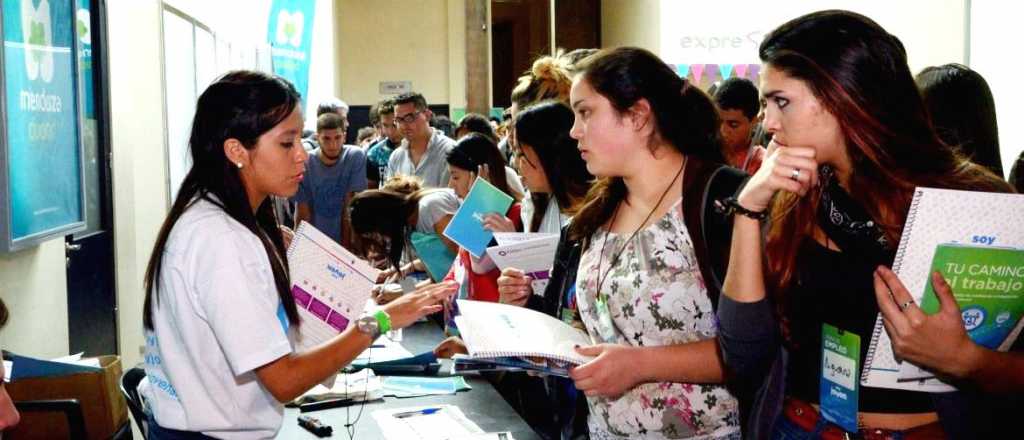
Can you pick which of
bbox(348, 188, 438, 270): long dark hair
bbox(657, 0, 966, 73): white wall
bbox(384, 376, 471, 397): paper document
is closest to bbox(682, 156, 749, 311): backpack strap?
bbox(384, 376, 471, 397): paper document

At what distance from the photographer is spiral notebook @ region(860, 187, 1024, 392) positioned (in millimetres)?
1219

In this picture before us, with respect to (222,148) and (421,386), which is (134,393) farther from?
(222,148)

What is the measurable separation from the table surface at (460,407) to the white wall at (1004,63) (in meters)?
6.01

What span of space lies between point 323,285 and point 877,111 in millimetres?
1183

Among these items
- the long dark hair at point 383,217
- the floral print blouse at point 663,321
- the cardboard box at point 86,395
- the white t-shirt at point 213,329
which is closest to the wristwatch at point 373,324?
the white t-shirt at point 213,329

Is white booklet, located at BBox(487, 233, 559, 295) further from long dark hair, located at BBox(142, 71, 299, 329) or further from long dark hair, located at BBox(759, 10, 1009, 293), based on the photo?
long dark hair, located at BBox(759, 10, 1009, 293)

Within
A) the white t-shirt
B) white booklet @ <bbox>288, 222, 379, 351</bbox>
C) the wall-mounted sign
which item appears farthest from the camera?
the wall-mounted sign

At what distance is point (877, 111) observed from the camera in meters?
1.34

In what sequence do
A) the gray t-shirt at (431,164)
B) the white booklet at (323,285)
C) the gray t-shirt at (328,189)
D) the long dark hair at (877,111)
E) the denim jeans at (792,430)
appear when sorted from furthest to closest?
the gray t-shirt at (328,189)
the gray t-shirt at (431,164)
the white booklet at (323,285)
the denim jeans at (792,430)
the long dark hair at (877,111)

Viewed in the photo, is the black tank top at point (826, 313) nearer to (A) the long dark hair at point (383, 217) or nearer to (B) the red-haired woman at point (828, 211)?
(B) the red-haired woman at point (828, 211)

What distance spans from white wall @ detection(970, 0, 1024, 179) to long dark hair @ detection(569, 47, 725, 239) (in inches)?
249

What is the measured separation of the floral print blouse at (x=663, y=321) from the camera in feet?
5.66

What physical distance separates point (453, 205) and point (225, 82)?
1.86 meters

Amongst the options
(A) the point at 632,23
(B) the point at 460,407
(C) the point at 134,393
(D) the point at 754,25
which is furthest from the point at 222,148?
(A) the point at 632,23
